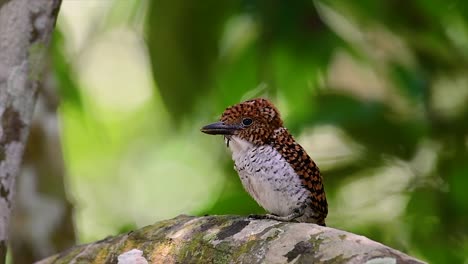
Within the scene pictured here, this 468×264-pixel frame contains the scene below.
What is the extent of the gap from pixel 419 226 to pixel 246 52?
151 centimetres

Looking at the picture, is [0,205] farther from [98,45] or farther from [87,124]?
[98,45]

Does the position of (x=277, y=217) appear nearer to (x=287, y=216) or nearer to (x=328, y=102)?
(x=287, y=216)

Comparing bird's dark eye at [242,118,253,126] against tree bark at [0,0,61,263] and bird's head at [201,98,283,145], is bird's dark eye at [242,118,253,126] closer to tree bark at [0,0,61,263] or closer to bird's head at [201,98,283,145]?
bird's head at [201,98,283,145]

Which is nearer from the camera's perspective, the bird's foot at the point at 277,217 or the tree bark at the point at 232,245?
the tree bark at the point at 232,245

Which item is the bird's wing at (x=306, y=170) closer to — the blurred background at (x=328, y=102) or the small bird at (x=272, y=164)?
the small bird at (x=272, y=164)

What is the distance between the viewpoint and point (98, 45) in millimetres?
8648

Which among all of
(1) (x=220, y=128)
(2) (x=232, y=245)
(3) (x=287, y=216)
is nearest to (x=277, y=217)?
(3) (x=287, y=216)

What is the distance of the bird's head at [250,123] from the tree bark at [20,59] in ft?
1.84

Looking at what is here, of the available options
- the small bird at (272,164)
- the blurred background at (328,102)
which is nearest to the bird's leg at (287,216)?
Answer: the small bird at (272,164)

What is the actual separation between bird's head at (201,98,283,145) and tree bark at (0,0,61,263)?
56cm

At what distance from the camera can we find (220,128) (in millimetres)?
2826

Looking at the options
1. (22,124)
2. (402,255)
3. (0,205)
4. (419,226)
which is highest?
(22,124)

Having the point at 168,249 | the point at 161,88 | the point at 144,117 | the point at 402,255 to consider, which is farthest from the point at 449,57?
the point at 144,117

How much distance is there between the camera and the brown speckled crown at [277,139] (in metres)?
2.74
